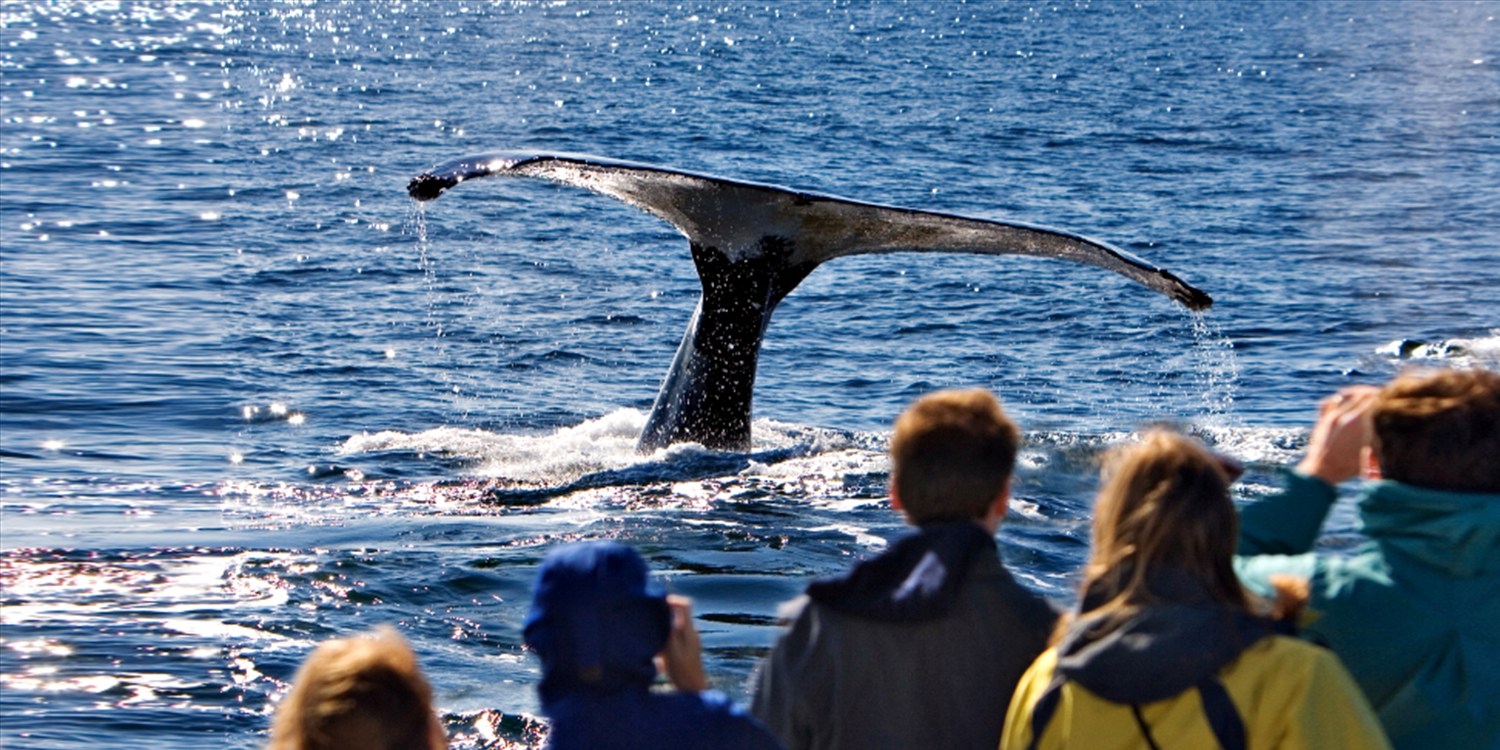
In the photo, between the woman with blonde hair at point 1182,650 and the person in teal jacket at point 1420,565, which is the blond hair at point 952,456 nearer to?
the woman with blonde hair at point 1182,650

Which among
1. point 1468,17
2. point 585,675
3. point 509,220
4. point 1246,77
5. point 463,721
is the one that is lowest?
point 463,721

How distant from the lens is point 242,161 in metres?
25.5

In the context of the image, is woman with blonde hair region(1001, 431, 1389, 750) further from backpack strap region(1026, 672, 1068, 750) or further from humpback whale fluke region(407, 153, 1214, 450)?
humpback whale fluke region(407, 153, 1214, 450)

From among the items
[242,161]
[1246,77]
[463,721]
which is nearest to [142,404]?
[463,721]

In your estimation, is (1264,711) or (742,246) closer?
(1264,711)

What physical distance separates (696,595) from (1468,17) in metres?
63.4

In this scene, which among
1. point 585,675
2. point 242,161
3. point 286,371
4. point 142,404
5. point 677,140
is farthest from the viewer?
point 677,140

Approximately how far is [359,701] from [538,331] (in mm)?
12795

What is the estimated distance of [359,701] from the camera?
246 cm

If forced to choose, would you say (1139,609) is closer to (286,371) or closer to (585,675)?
(585,675)

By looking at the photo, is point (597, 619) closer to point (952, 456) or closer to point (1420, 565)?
point (952, 456)

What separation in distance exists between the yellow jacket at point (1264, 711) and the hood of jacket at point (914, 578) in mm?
269

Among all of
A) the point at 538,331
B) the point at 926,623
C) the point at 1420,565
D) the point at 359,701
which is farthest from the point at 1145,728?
the point at 538,331

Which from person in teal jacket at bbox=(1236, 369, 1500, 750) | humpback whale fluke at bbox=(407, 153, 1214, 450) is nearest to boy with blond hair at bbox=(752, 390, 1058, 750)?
person in teal jacket at bbox=(1236, 369, 1500, 750)
